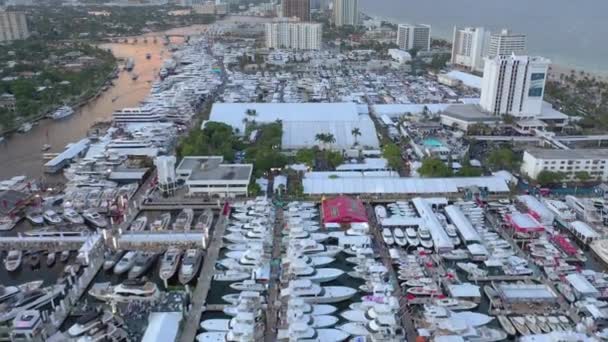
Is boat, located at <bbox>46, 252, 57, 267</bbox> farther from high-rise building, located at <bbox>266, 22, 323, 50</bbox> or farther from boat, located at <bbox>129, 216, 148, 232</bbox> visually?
high-rise building, located at <bbox>266, 22, 323, 50</bbox>

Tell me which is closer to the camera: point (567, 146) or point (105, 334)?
point (105, 334)

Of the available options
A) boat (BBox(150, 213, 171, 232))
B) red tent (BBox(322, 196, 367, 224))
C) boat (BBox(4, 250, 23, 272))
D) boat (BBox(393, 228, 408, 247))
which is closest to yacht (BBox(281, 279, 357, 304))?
boat (BBox(393, 228, 408, 247))

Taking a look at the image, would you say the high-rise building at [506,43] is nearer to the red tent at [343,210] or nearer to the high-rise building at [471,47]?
the high-rise building at [471,47]

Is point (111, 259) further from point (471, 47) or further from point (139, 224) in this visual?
point (471, 47)

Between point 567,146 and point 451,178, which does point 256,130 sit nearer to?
point 451,178

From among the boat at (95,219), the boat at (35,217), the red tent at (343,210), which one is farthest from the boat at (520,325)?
the boat at (35,217)

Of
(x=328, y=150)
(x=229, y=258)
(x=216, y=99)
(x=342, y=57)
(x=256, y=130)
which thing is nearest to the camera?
(x=229, y=258)

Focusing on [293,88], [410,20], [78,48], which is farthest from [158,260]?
[410,20]
